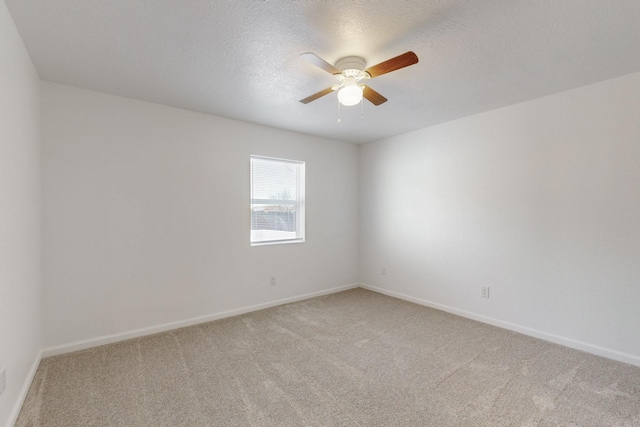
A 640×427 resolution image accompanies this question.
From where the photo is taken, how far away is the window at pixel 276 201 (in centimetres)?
393

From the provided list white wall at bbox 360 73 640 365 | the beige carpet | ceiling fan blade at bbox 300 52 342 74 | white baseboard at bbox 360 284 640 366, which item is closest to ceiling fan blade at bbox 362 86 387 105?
ceiling fan blade at bbox 300 52 342 74

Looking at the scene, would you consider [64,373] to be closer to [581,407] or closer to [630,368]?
[581,407]

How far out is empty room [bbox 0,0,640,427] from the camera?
180cm

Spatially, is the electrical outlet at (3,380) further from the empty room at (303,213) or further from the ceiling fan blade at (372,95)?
the ceiling fan blade at (372,95)

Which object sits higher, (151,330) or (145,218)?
(145,218)

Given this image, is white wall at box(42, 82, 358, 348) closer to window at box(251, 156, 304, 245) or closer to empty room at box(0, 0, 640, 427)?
empty room at box(0, 0, 640, 427)

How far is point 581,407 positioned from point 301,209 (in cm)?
338

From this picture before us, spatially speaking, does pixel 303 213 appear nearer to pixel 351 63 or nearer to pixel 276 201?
pixel 276 201

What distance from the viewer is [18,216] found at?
1.92m

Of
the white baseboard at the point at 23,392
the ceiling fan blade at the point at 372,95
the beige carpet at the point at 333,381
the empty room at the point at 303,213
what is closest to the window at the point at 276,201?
the empty room at the point at 303,213

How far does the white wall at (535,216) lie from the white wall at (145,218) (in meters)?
1.78

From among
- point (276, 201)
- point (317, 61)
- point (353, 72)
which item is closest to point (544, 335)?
point (353, 72)

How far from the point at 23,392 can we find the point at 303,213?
315 cm

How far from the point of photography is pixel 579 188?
8.89 feet
